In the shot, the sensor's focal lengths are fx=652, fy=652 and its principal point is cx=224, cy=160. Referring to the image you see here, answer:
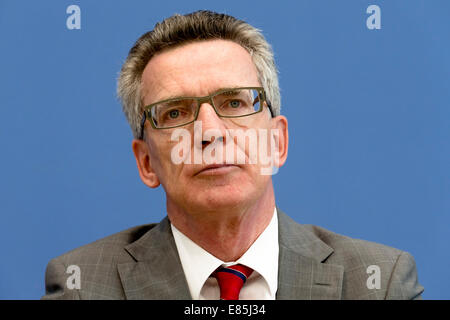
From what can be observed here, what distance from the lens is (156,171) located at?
7.65 ft

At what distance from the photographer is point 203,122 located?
2121 mm

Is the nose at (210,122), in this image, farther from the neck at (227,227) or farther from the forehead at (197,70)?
the neck at (227,227)

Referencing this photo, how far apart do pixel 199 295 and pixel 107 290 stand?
1.04 ft

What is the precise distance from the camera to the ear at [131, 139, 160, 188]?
7.93ft

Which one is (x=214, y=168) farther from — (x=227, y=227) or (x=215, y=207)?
(x=227, y=227)

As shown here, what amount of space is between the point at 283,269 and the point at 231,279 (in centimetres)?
19

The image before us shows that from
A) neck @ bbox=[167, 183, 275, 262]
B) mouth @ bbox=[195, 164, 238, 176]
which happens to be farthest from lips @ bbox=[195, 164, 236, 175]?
neck @ bbox=[167, 183, 275, 262]

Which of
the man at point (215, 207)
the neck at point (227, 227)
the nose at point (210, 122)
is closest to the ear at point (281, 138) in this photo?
the man at point (215, 207)

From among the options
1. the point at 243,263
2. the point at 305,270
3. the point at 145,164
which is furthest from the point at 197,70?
the point at 305,270

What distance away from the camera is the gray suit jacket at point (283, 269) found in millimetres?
2201

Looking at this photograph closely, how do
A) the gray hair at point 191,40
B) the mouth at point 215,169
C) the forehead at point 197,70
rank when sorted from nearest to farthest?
1. the mouth at point 215,169
2. the forehead at point 197,70
3. the gray hair at point 191,40

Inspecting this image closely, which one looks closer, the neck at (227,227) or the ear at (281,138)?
the neck at (227,227)

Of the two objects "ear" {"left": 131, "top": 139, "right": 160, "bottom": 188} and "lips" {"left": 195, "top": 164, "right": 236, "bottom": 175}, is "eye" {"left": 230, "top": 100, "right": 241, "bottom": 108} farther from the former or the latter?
"ear" {"left": 131, "top": 139, "right": 160, "bottom": 188}
